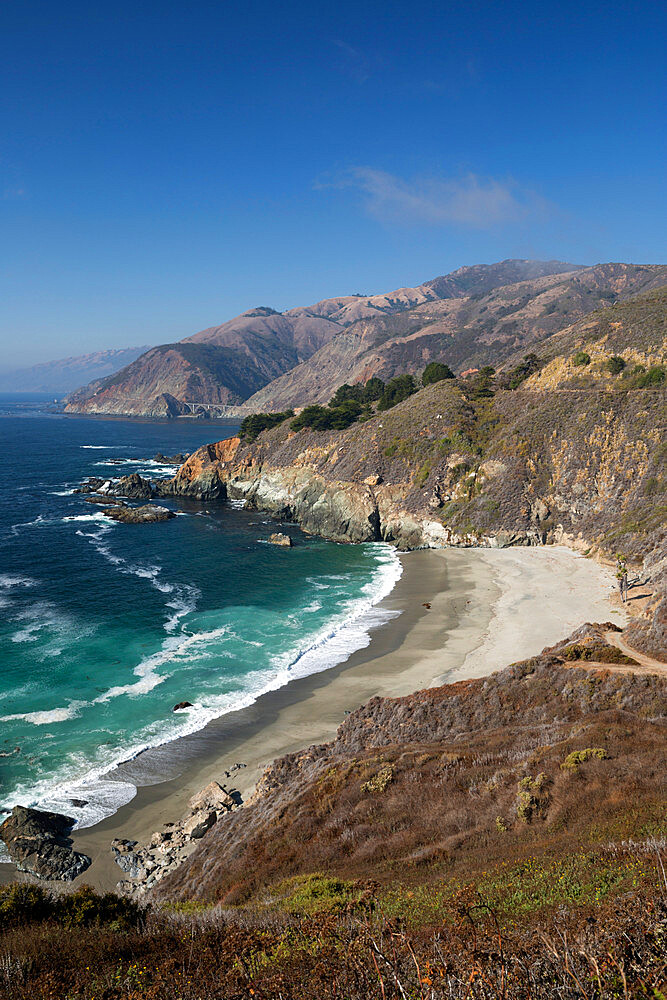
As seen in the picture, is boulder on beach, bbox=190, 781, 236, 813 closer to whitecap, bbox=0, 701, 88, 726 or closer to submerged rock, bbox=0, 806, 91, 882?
submerged rock, bbox=0, 806, 91, 882

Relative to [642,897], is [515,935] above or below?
below

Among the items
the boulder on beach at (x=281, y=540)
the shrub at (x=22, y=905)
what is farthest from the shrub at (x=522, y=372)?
the shrub at (x=22, y=905)

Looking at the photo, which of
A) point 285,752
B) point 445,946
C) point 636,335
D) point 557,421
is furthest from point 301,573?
→ point 636,335

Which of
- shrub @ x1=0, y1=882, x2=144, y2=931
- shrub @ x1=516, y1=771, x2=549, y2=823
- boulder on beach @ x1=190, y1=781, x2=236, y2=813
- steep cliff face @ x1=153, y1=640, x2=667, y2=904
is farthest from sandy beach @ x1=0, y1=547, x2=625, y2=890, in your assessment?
shrub @ x1=516, y1=771, x2=549, y2=823

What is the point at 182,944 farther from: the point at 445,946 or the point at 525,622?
the point at 525,622

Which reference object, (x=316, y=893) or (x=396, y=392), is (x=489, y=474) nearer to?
(x=396, y=392)

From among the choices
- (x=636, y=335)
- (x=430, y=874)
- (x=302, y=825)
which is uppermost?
(x=636, y=335)
